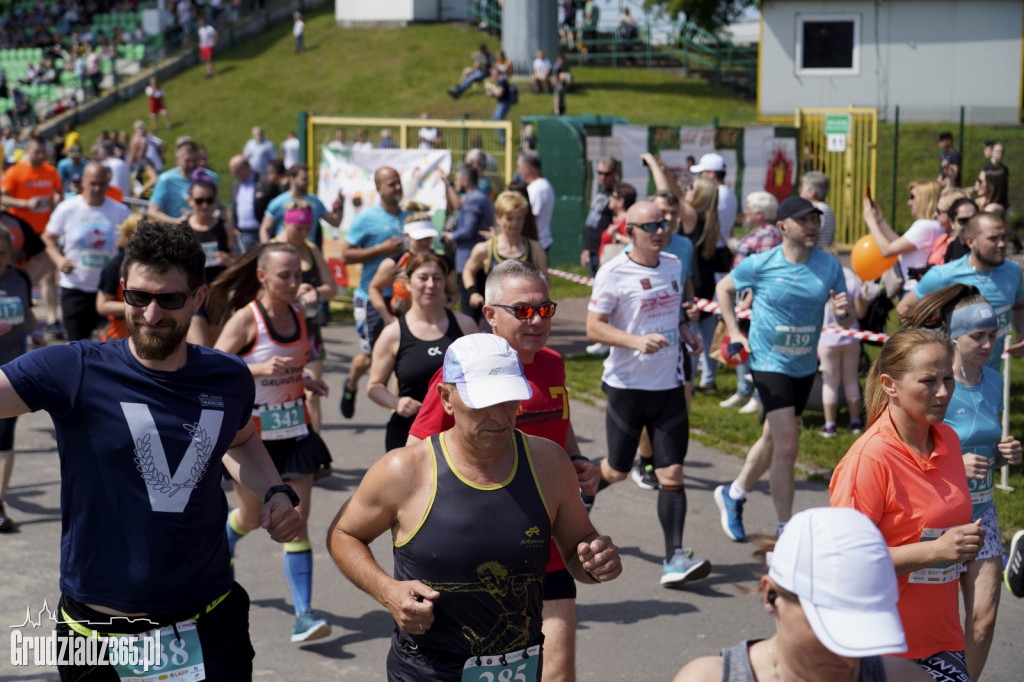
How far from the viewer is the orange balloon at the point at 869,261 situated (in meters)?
10.6

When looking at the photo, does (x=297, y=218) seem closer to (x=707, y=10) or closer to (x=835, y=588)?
(x=835, y=588)

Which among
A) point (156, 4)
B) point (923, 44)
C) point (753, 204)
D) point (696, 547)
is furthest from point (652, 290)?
point (156, 4)

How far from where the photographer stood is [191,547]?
3725 millimetres

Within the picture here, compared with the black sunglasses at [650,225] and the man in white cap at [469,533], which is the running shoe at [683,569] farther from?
the man in white cap at [469,533]

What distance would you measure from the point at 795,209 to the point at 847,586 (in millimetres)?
5168

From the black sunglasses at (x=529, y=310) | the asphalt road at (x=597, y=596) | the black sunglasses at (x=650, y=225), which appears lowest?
the asphalt road at (x=597, y=596)

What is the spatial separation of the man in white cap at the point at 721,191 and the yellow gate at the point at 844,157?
32.0 ft

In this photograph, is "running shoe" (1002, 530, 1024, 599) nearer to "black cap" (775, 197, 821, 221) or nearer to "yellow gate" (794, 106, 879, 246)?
"black cap" (775, 197, 821, 221)

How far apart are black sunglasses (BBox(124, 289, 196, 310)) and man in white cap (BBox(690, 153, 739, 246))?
8.11 meters

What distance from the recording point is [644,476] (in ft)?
28.8

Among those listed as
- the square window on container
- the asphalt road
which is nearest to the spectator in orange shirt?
the asphalt road

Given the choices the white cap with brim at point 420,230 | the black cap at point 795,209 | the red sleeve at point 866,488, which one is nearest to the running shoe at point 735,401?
the white cap with brim at point 420,230

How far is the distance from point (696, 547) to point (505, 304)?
10.6 feet

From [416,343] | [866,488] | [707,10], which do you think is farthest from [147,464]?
[707,10]
